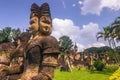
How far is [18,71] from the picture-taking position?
216 inches

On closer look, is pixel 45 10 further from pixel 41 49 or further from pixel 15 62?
pixel 15 62

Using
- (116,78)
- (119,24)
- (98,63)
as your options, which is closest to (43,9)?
(116,78)

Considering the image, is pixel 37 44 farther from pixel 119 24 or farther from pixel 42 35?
pixel 119 24

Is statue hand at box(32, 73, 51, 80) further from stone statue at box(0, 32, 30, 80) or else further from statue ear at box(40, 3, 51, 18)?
statue ear at box(40, 3, 51, 18)

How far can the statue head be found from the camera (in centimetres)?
522

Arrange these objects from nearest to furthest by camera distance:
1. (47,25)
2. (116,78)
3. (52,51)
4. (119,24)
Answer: (52,51), (47,25), (116,78), (119,24)

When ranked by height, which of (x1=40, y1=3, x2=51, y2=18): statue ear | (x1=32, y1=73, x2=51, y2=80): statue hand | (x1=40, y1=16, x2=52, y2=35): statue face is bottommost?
(x1=32, y1=73, x2=51, y2=80): statue hand

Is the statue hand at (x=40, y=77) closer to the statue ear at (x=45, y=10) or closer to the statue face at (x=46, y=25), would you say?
the statue face at (x=46, y=25)

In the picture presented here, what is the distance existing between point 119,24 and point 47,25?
1290 inches

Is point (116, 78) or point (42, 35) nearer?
point (42, 35)

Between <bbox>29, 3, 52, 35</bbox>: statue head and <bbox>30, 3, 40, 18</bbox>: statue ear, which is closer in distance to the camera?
<bbox>29, 3, 52, 35</bbox>: statue head

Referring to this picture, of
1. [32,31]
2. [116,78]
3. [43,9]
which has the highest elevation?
[43,9]

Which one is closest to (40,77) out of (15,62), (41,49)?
(41,49)

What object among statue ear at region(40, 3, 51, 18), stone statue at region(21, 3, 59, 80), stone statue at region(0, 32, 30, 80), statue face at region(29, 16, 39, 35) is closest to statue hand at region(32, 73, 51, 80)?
stone statue at region(21, 3, 59, 80)
